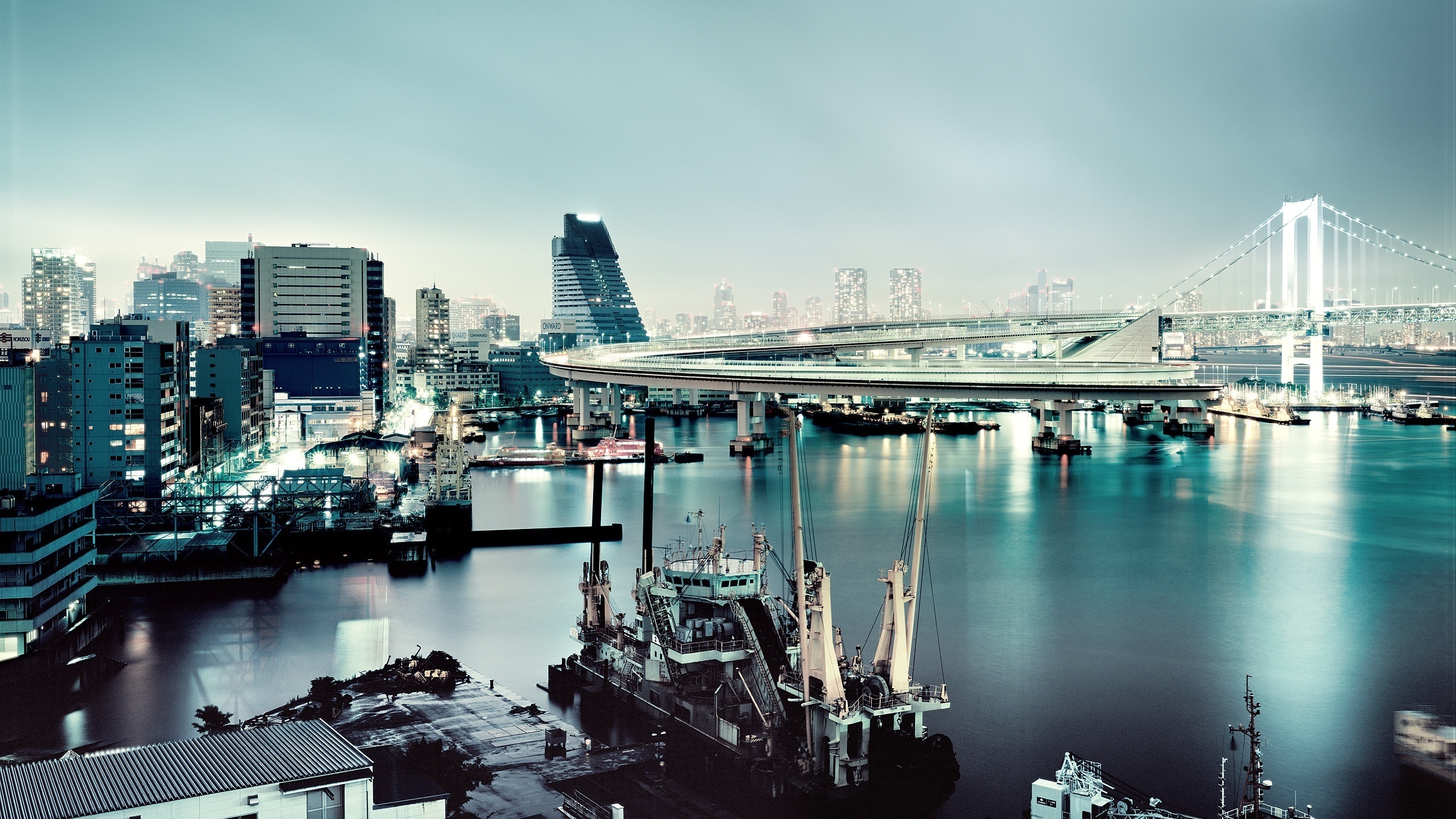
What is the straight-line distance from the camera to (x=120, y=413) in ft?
37.3

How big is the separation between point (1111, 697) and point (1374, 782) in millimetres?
1251

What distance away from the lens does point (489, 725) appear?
521 cm

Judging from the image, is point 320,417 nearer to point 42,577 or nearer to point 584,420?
point 584,420

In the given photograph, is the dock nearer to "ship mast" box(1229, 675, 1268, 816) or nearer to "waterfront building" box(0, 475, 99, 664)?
"ship mast" box(1229, 675, 1268, 816)

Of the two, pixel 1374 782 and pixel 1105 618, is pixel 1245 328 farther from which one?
pixel 1374 782

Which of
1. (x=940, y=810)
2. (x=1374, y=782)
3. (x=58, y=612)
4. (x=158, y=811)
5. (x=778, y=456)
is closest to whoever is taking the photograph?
(x=158, y=811)

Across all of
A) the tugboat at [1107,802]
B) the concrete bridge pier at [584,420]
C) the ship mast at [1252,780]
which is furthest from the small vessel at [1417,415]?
the tugboat at [1107,802]

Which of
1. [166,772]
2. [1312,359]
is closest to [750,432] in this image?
[1312,359]

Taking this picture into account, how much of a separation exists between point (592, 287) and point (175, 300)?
1470 centimetres

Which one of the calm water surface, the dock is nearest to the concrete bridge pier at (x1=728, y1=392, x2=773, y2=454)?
the calm water surface

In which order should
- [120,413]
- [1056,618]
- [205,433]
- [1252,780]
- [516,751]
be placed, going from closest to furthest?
[1252,780] → [516,751] → [1056,618] → [120,413] → [205,433]

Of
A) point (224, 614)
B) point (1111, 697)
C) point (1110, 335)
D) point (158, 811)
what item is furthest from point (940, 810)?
point (1110, 335)

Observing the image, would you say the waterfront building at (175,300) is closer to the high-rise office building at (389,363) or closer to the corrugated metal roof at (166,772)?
the high-rise office building at (389,363)

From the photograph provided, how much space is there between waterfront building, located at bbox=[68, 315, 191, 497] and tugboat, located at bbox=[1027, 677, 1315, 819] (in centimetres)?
984
